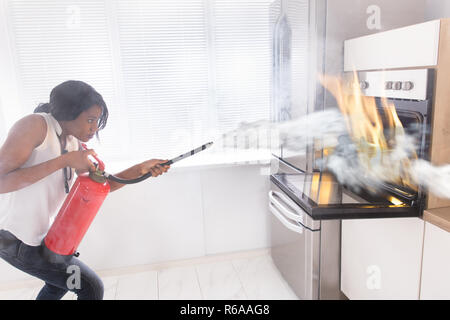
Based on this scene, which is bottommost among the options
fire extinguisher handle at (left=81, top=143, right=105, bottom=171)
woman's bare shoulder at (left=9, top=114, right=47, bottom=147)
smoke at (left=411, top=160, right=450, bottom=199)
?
smoke at (left=411, top=160, right=450, bottom=199)

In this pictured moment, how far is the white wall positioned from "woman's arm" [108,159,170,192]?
1.65ft

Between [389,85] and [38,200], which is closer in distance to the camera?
[38,200]

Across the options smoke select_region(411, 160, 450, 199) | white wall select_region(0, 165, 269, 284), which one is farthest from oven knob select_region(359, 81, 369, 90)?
white wall select_region(0, 165, 269, 284)

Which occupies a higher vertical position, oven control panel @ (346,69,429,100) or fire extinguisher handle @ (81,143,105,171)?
oven control panel @ (346,69,429,100)

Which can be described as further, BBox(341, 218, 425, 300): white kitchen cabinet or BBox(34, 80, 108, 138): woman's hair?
BBox(341, 218, 425, 300): white kitchen cabinet

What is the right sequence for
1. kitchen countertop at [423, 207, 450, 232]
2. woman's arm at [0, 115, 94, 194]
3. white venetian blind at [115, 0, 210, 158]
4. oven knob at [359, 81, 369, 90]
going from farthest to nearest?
oven knob at [359, 81, 369, 90] < white venetian blind at [115, 0, 210, 158] < kitchen countertop at [423, 207, 450, 232] < woman's arm at [0, 115, 94, 194]

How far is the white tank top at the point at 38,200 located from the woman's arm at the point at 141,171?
0.35ft

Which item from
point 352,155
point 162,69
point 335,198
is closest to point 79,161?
point 162,69

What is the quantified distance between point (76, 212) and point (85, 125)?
0.63 feet

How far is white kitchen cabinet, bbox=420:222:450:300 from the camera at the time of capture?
0.86 m

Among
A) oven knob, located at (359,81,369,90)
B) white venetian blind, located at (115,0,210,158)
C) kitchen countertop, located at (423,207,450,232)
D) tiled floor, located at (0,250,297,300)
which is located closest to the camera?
kitchen countertop, located at (423,207,450,232)

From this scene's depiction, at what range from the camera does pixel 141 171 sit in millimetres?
894

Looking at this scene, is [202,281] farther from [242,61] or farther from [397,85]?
[397,85]

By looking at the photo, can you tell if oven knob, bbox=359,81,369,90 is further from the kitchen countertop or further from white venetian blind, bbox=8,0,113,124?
white venetian blind, bbox=8,0,113,124
